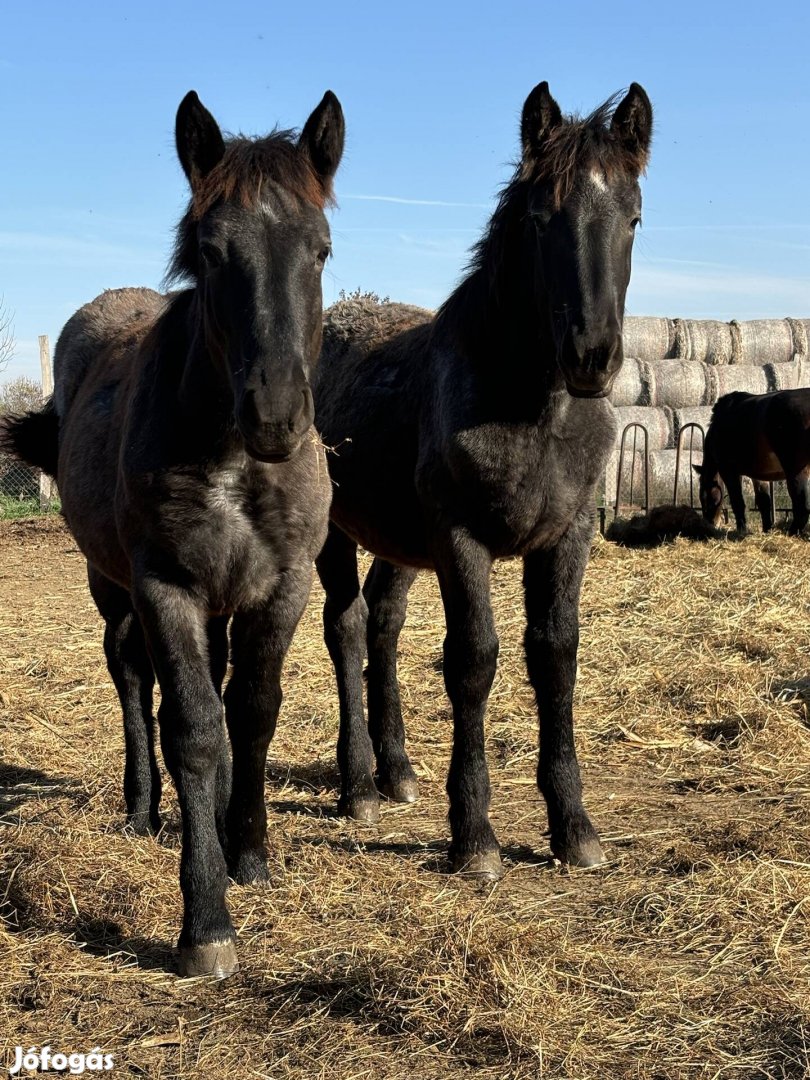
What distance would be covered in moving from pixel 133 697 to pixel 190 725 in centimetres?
144

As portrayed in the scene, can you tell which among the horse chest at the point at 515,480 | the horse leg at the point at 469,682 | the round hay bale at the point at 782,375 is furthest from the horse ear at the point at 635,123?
the round hay bale at the point at 782,375

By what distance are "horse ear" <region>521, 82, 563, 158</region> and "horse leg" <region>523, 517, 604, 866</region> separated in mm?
1410

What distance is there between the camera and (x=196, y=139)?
3484mm

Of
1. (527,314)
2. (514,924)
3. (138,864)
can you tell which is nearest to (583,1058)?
(514,924)

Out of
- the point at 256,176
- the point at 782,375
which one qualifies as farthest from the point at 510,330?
the point at 782,375

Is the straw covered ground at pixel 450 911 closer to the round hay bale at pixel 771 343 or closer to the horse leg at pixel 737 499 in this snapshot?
the horse leg at pixel 737 499

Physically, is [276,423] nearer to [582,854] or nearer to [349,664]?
[582,854]

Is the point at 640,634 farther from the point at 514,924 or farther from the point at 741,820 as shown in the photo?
the point at 514,924

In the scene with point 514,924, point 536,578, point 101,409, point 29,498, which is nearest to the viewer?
point 514,924

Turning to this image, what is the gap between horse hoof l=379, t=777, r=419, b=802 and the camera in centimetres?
534

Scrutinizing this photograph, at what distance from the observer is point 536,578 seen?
4375 mm

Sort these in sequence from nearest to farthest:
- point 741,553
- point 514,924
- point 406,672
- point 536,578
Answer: point 514,924 → point 536,578 → point 406,672 → point 741,553

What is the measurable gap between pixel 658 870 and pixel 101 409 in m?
2.90

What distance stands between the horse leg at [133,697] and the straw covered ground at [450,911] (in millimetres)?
145
